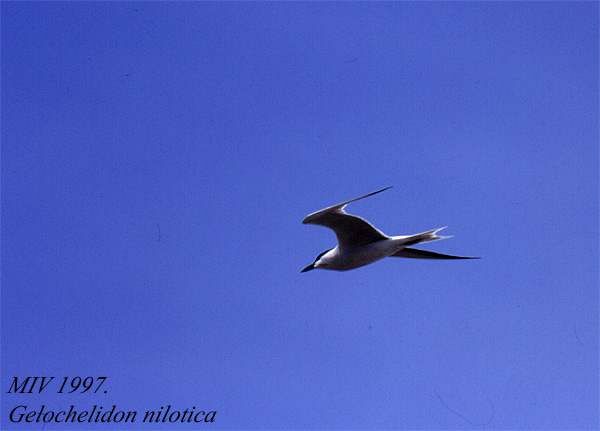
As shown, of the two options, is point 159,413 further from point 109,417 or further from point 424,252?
point 424,252

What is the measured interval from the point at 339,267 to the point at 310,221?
127 centimetres

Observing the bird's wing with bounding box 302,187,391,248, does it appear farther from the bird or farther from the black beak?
the black beak

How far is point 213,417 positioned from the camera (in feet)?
39.8

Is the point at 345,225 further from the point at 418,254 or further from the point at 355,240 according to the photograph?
the point at 418,254

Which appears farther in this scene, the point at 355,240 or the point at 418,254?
the point at 418,254

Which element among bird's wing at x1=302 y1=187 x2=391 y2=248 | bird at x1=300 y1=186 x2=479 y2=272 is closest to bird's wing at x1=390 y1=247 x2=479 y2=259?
bird at x1=300 y1=186 x2=479 y2=272

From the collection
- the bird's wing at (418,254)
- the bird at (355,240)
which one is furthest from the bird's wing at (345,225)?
the bird's wing at (418,254)

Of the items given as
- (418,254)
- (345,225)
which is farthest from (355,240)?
(418,254)

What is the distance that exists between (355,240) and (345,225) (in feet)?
1.41

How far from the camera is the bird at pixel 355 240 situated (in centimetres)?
1185

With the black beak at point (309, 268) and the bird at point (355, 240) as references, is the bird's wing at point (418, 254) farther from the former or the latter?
the black beak at point (309, 268)

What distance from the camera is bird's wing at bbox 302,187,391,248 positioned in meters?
11.7

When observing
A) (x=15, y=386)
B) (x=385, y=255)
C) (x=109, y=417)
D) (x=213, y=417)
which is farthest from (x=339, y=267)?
(x=15, y=386)

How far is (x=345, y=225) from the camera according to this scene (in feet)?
40.0
